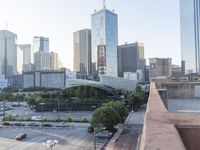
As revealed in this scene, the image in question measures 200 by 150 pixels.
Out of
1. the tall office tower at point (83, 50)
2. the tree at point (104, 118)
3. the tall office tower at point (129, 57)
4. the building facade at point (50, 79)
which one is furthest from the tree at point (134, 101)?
the tall office tower at point (83, 50)

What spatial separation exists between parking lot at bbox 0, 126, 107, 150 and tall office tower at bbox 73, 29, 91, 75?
5364 inches

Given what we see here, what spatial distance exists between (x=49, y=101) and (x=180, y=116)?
65.1 metres

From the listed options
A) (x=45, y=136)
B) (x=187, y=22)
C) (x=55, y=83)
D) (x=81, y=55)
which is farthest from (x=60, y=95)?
(x=81, y=55)

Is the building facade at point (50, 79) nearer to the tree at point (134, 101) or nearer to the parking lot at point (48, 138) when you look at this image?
the tree at point (134, 101)

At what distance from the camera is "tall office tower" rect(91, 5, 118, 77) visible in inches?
5468

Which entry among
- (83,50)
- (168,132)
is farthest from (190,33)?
(168,132)

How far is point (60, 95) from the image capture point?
251 feet

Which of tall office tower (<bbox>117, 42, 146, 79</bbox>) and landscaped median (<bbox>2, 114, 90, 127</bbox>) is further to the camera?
tall office tower (<bbox>117, 42, 146, 79</bbox>)

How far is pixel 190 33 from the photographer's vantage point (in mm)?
133375

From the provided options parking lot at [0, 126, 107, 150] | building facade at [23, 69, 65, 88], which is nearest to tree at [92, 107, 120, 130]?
parking lot at [0, 126, 107, 150]

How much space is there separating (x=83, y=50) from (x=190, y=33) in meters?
69.6

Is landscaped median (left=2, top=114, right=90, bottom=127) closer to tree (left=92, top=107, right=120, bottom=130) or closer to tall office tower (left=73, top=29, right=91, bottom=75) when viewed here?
tree (left=92, top=107, right=120, bottom=130)

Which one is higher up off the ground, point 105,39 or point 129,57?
point 105,39

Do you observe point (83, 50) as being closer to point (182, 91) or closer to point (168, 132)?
→ point (182, 91)
